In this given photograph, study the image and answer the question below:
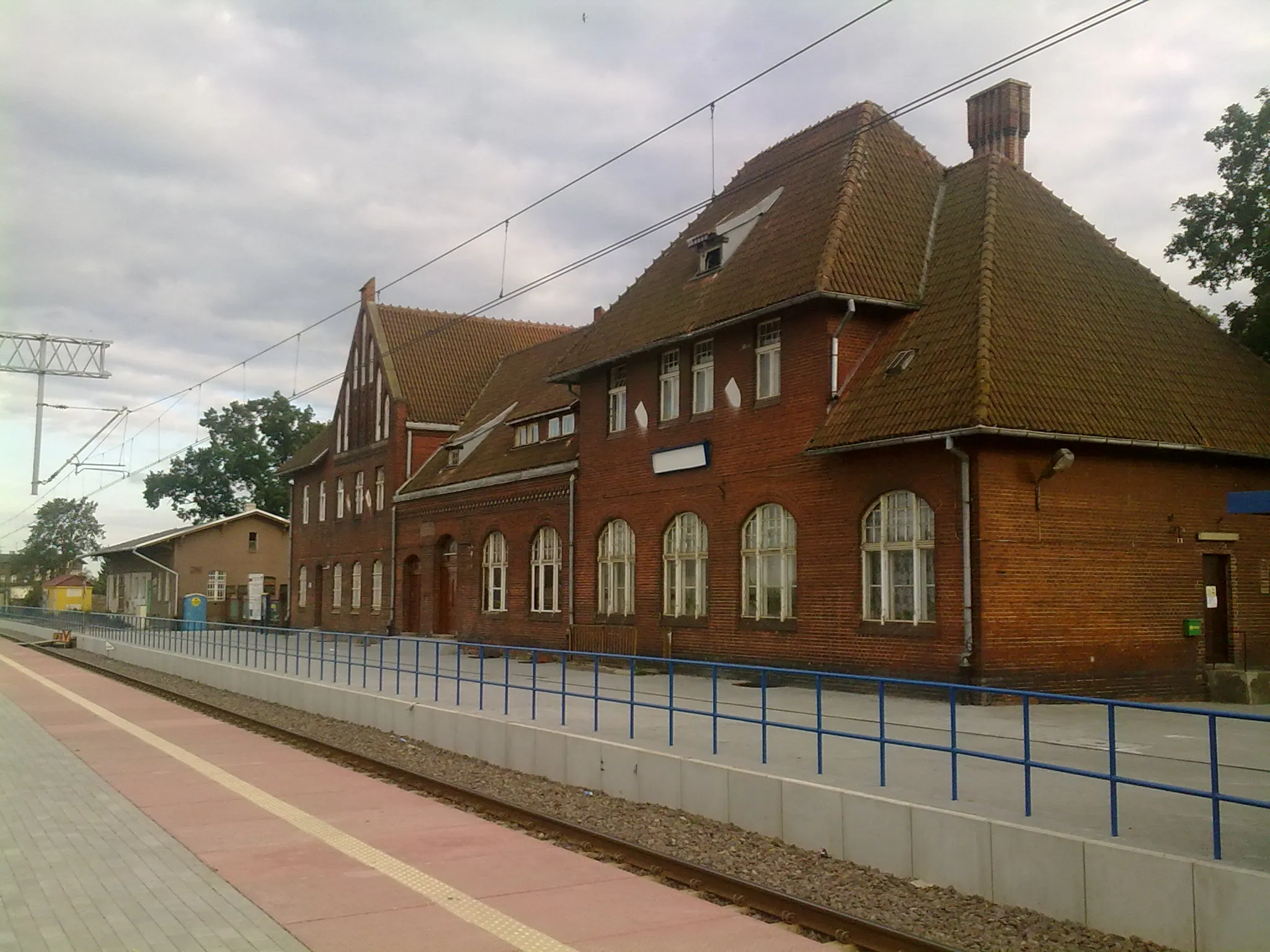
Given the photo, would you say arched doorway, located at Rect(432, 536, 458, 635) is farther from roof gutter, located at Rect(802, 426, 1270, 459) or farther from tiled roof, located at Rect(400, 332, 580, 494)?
roof gutter, located at Rect(802, 426, 1270, 459)

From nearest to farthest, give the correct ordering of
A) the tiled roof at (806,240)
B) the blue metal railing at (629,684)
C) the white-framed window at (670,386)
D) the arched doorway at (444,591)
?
the blue metal railing at (629,684)
the tiled roof at (806,240)
the white-framed window at (670,386)
the arched doorway at (444,591)

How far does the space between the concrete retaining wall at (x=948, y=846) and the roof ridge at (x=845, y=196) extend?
8996mm

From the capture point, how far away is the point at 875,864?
8.52 metres

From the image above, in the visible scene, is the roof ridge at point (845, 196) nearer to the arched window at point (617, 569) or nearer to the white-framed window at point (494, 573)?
the arched window at point (617, 569)

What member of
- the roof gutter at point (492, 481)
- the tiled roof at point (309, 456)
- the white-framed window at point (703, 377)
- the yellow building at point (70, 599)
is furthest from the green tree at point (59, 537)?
the white-framed window at point (703, 377)

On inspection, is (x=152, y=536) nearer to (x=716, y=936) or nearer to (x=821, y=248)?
(x=821, y=248)

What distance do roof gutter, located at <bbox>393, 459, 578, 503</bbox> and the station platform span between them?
13294mm

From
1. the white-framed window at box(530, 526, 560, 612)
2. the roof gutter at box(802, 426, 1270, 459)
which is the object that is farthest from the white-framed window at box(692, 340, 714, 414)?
the white-framed window at box(530, 526, 560, 612)

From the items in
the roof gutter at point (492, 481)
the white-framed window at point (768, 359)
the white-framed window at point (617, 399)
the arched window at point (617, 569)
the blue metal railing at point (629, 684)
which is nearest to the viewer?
the blue metal railing at point (629, 684)

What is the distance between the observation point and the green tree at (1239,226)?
22344 millimetres

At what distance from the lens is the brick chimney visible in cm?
2166

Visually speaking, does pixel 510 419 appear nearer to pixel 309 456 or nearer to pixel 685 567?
pixel 685 567

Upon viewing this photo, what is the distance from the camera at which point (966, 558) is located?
15.9 meters

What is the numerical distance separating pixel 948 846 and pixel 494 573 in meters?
22.4
